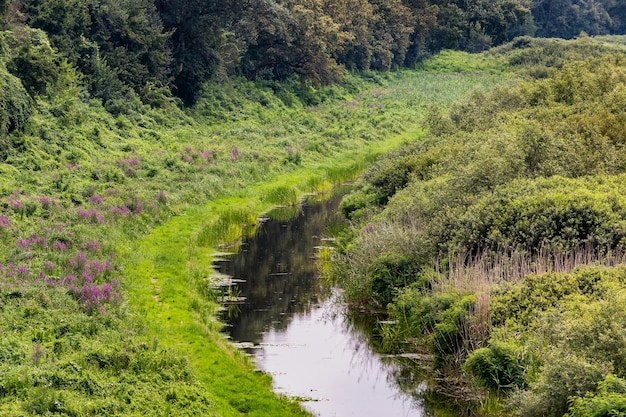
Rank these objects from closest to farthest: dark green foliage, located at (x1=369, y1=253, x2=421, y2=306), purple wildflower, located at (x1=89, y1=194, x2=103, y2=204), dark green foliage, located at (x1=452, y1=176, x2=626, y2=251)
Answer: dark green foliage, located at (x1=452, y1=176, x2=626, y2=251) < dark green foliage, located at (x1=369, y1=253, x2=421, y2=306) < purple wildflower, located at (x1=89, y1=194, x2=103, y2=204)

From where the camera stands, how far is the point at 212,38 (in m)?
55.3

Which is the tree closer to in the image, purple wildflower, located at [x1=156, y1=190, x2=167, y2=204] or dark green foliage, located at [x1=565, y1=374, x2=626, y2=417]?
purple wildflower, located at [x1=156, y1=190, x2=167, y2=204]

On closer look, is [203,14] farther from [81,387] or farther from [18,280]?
[81,387]

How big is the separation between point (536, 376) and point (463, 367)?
2.37 meters

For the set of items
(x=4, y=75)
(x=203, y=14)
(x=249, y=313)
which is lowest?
(x=249, y=313)

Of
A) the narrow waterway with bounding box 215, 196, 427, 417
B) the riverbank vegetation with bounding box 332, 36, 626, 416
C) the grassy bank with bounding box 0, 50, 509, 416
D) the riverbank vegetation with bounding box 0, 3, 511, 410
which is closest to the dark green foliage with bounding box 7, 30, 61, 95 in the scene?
the riverbank vegetation with bounding box 0, 3, 511, 410

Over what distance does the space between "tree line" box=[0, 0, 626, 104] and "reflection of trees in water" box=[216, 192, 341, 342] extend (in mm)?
13809

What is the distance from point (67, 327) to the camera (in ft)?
62.6

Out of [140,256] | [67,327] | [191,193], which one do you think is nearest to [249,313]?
[140,256]

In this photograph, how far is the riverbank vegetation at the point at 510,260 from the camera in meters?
15.8

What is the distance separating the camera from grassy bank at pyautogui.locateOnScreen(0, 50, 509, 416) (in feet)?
56.1

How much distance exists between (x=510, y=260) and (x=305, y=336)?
6.22 meters

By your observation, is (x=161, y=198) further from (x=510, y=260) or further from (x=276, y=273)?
(x=510, y=260)

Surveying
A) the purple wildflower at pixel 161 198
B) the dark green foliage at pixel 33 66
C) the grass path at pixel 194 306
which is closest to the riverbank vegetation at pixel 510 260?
the grass path at pixel 194 306
